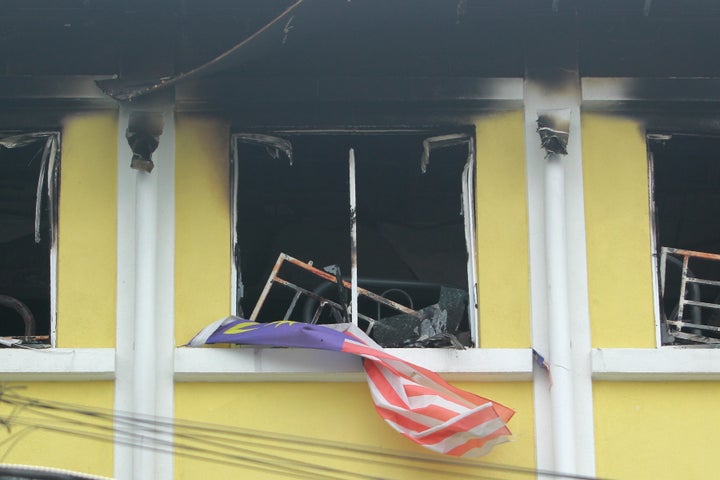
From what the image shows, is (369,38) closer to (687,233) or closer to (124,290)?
(124,290)

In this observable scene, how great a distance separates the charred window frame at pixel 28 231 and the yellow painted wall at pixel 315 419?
128 cm

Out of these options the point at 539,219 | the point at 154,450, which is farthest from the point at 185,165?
the point at 539,219

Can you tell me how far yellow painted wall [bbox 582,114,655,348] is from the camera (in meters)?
7.84

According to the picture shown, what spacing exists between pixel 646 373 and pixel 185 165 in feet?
11.7

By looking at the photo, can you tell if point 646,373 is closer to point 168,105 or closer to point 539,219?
point 539,219

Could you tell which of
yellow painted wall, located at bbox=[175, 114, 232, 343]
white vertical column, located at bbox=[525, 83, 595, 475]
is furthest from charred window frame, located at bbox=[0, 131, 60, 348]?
white vertical column, located at bbox=[525, 83, 595, 475]

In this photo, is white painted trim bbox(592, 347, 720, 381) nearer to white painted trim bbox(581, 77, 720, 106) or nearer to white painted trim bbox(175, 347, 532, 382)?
white painted trim bbox(175, 347, 532, 382)

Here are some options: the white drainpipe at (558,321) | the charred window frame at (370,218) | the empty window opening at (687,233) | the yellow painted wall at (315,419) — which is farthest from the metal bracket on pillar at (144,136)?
the empty window opening at (687,233)

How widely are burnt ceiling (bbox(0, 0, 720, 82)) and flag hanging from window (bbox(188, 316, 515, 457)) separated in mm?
1952

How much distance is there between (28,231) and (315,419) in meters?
3.85

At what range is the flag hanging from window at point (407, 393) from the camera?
23.6ft

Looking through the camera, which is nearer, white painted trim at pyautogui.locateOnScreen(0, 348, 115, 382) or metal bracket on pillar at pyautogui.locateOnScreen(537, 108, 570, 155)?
white painted trim at pyautogui.locateOnScreen(0, 348, 115, 382)

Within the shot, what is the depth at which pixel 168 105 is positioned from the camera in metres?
8.17

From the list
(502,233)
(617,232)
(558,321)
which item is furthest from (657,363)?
(502,233)
